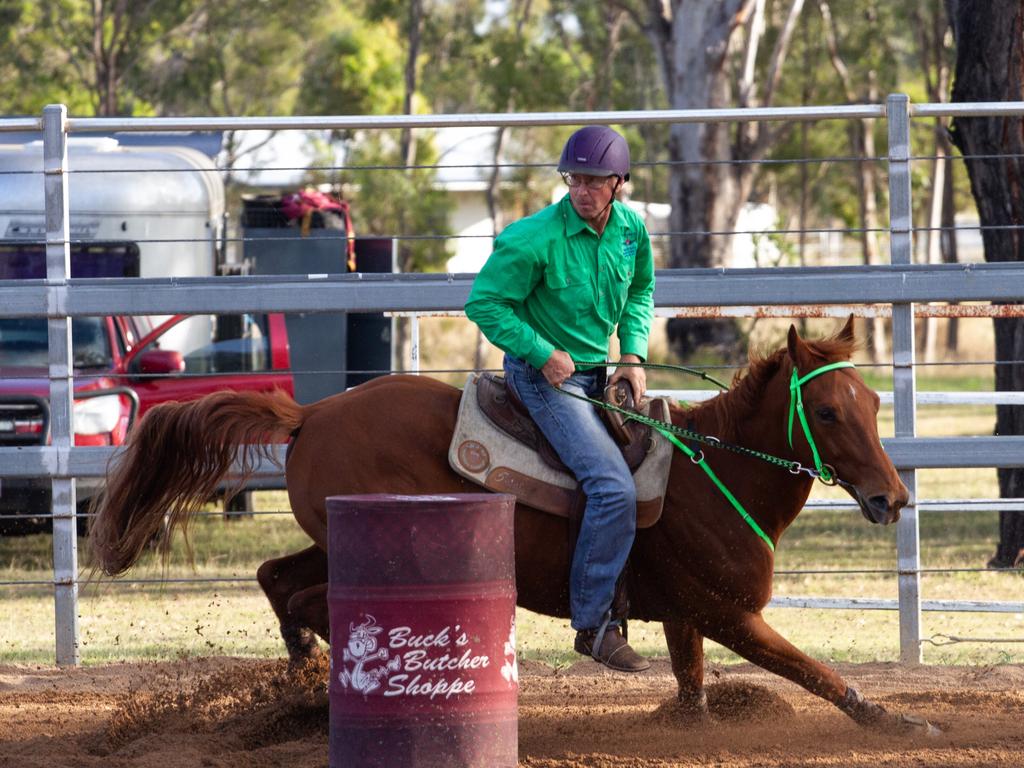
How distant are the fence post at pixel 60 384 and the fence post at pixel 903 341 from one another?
158 inches

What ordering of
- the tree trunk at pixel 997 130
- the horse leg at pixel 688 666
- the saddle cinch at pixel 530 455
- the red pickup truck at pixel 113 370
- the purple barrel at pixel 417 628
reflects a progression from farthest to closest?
the red pickup truck at pixel 113 370 < the tree trunk at pixel 997 130 < the horse leg at pixel 688 666 < the saddle cinch at pixel 530 455 < the purple barrel at pixel 417 628

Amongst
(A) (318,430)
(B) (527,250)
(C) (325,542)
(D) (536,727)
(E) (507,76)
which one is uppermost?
(E) (507,76)

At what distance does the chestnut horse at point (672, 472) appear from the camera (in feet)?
16.8

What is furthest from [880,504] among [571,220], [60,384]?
[60,384]

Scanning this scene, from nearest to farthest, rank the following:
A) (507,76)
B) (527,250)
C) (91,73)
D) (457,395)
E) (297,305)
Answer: (527,250) < (457,395) < (297,305) < (507,76) < (91,73)

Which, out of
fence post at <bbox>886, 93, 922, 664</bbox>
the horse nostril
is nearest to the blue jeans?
the horse nostril

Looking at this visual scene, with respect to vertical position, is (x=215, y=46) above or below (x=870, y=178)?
above

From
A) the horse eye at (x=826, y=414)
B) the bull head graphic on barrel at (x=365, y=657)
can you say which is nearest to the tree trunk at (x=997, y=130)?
the horse eye at (x=826, y=414)

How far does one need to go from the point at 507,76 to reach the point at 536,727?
100 ft

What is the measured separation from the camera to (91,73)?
1462 inches

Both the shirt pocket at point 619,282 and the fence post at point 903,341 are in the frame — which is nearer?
the shirt pocket at point 619,282

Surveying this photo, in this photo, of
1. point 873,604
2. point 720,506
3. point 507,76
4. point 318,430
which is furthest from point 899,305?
point 507,76

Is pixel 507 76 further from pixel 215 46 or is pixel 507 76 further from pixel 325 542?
pixel 325 542

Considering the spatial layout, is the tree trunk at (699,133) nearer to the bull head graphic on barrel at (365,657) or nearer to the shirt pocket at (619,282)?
the shirt pocket at (619,282)
